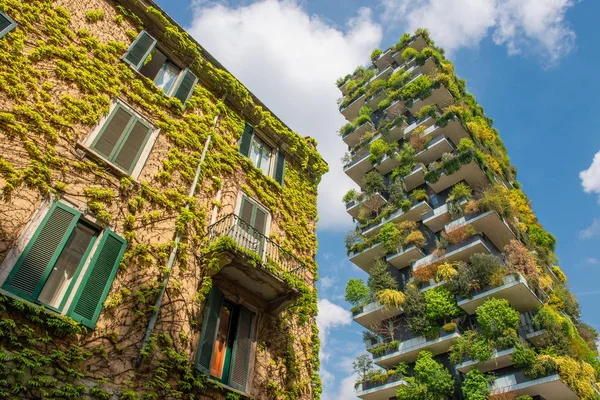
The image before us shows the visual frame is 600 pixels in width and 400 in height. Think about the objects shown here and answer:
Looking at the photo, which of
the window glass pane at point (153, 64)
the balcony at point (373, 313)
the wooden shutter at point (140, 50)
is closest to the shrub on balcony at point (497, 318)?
the balcony at point (373, 313)

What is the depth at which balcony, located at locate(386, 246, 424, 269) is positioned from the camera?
936 inches

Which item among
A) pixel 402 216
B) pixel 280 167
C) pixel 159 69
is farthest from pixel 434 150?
pixel 159 69

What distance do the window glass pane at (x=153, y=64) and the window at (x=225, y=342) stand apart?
21.6ft

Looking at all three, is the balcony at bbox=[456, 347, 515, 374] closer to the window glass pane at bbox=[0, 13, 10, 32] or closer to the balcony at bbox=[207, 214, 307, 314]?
the balcony at bbox=[207, 214, 307, 314]

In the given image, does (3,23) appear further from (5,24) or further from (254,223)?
(254,223)

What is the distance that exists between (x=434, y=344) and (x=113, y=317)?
53.8 feet

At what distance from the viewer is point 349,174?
32188 millimetres

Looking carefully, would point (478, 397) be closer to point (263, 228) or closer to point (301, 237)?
point (301, 237)

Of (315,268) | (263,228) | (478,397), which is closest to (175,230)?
(263,228)

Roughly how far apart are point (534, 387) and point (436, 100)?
20465 mm

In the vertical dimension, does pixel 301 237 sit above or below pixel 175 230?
above

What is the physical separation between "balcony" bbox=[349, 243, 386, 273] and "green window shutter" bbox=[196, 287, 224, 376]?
1726cm

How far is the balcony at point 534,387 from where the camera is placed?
16.2 metres

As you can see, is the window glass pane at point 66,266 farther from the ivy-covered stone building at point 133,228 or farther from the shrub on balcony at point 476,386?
the shrub on balcony at point 476,386
